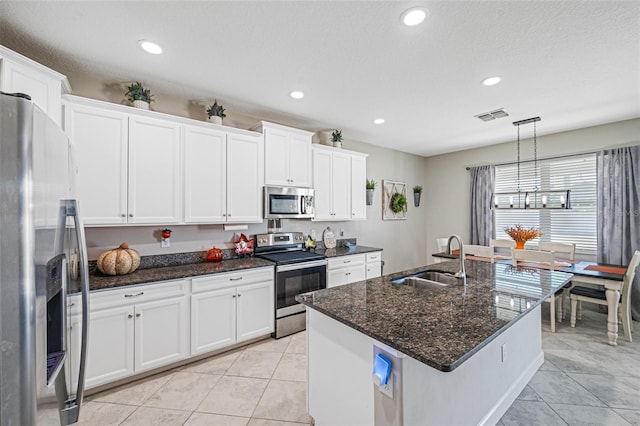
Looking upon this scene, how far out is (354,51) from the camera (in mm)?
2119

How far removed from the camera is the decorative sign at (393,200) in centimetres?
516

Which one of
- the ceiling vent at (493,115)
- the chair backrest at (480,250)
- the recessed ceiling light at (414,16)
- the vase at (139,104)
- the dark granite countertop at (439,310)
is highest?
the recessed ceiling light at (414,16)

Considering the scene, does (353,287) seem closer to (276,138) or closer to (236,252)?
(236,252)

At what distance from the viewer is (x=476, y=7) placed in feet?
5.45

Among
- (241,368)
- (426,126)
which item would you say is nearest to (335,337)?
(241,368)

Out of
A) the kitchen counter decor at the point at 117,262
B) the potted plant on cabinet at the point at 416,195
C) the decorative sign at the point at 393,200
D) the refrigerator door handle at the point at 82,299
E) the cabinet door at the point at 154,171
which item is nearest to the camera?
the refrigerator door handle at the point at 82,299

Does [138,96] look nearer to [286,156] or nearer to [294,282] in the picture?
[286,156]

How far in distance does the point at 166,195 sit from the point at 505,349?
10.2 ft

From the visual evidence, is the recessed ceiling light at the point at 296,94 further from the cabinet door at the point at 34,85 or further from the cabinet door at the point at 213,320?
the cabinet door at the point at 213,320

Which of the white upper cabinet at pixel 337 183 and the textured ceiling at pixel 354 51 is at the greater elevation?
the textured ceiling at pixel 354 51

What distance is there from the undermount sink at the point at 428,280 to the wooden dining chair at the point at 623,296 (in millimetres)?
2215

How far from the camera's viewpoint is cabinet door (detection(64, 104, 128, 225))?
2.20m

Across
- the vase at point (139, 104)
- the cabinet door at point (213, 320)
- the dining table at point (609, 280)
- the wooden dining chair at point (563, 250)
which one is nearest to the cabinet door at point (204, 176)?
the vase at point (139, 104)

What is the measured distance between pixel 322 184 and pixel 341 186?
0.35m
